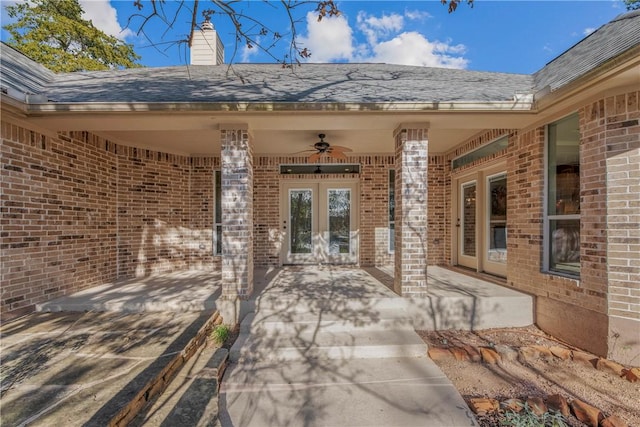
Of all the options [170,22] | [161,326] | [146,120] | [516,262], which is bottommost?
[161,326]

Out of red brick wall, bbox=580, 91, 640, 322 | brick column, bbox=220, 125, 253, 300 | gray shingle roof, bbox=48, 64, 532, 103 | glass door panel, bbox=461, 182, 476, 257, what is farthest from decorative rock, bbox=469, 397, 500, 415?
glass door panel, bbox=461, 182, 476, 257

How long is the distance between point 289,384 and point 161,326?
179 cm

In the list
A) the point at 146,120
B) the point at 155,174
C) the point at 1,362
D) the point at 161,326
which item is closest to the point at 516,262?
the point at 161,326

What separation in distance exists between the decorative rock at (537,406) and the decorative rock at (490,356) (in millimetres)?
682

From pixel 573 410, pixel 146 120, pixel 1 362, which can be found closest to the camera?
pixel 573 410

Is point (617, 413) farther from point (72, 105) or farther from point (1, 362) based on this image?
point (72, 105)

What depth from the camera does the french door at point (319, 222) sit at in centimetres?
685

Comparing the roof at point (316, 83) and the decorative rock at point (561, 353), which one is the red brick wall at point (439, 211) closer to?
the roof at point (316, 83)

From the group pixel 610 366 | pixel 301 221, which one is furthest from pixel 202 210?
pixel 610 366

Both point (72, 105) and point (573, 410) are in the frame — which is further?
point (72, 105)

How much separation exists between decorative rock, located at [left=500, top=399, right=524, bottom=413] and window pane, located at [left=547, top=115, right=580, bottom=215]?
247 centimetres

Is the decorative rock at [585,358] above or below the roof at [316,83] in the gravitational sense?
below

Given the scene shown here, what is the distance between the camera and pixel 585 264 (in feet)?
10.9

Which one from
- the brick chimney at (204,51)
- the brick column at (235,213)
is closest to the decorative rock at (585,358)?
the brick column at (235,213)
